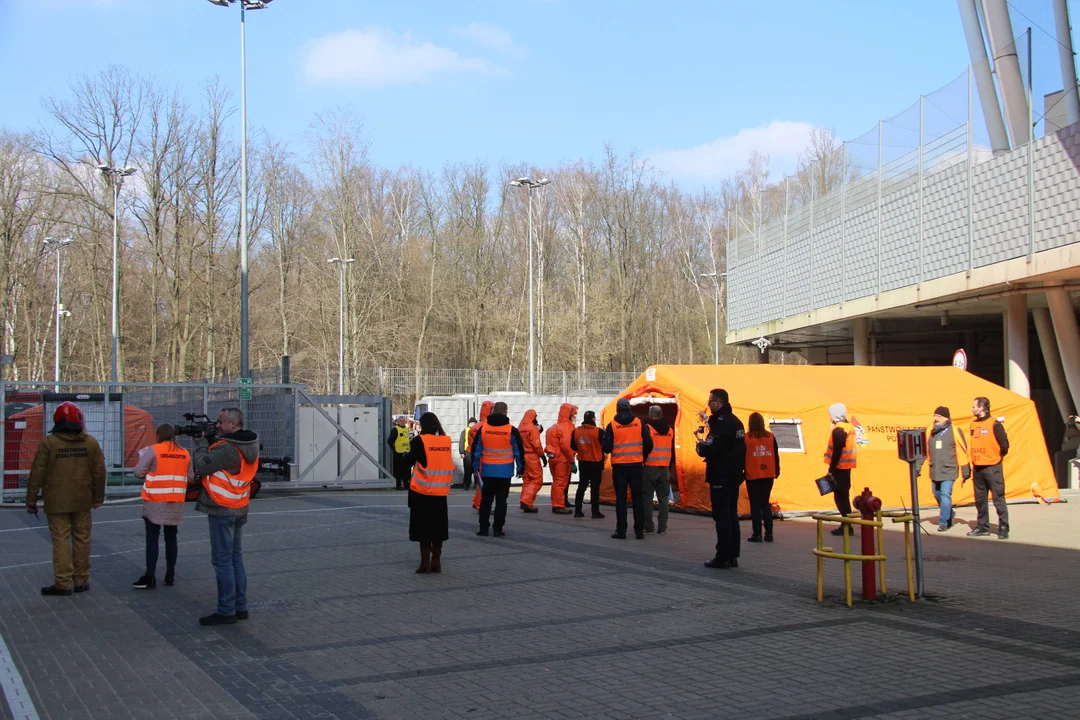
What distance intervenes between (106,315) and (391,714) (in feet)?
173

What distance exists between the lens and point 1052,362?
77.4ft

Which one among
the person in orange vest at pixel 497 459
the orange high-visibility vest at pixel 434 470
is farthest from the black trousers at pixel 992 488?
the orange high-visibility vest at pixel 434 470

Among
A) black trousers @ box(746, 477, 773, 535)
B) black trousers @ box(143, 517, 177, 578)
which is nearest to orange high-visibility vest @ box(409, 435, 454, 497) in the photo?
black trousers @ box(143, 517, 177, 578)

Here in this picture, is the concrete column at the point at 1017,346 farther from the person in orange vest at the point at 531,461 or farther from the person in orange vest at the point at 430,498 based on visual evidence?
the person in orange vest at the point at 430,498

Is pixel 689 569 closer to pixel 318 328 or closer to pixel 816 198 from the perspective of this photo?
pixel 816 198

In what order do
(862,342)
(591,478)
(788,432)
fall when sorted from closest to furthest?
(591,478) < (788,432) < (862,342)

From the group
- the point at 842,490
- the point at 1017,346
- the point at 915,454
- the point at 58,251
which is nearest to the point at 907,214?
the point at 1017,346

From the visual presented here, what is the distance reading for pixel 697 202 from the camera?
6266cm

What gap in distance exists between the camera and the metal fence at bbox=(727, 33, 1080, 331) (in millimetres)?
20219

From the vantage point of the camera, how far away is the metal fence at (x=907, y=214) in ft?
66.3

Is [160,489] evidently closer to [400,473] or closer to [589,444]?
[589,444]

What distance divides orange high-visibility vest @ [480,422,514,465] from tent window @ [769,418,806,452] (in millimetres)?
5754

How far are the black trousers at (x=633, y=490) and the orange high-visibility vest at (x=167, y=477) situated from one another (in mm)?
5707

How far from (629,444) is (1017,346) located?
14359mm
